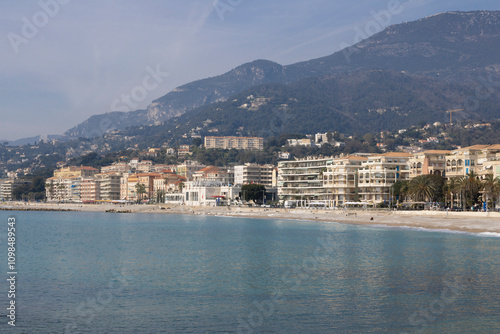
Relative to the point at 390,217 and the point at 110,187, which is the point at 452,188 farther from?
the point at 110,187

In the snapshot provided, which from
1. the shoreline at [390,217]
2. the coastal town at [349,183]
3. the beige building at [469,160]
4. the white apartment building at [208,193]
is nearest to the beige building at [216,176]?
the coastal town at [349,183]

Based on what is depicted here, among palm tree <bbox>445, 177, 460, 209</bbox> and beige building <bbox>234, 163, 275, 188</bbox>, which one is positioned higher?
beige building <bbox>234, 163, 275, 188</bbox>

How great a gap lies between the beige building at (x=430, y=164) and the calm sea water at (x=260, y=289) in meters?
55.0

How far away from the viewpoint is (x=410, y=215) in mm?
69188

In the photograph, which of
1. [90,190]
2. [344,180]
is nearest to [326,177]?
[344,180]

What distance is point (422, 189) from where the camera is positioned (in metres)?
75.4

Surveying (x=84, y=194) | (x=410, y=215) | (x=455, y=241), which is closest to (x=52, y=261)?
(x=455, y=241)

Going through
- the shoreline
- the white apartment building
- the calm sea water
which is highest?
the white apartment building

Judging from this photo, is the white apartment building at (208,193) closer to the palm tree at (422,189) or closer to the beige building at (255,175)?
the beige building at (255,175)

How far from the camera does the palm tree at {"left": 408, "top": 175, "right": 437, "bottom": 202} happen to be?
247ft

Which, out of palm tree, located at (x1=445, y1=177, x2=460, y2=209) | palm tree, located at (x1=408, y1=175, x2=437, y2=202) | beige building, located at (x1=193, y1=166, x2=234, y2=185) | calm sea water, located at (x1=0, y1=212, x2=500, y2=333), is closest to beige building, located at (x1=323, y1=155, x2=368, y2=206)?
palm tree, located at (x1=408, y1=175, x2=437, y2=202)

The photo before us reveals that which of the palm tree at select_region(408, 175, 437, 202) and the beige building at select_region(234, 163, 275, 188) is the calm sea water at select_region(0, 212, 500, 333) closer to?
the palm tree at select_region(408, 175, 437, 202)

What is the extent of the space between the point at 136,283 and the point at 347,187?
269 ft

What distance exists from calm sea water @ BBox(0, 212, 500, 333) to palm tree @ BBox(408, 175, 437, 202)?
38825 millimetres
